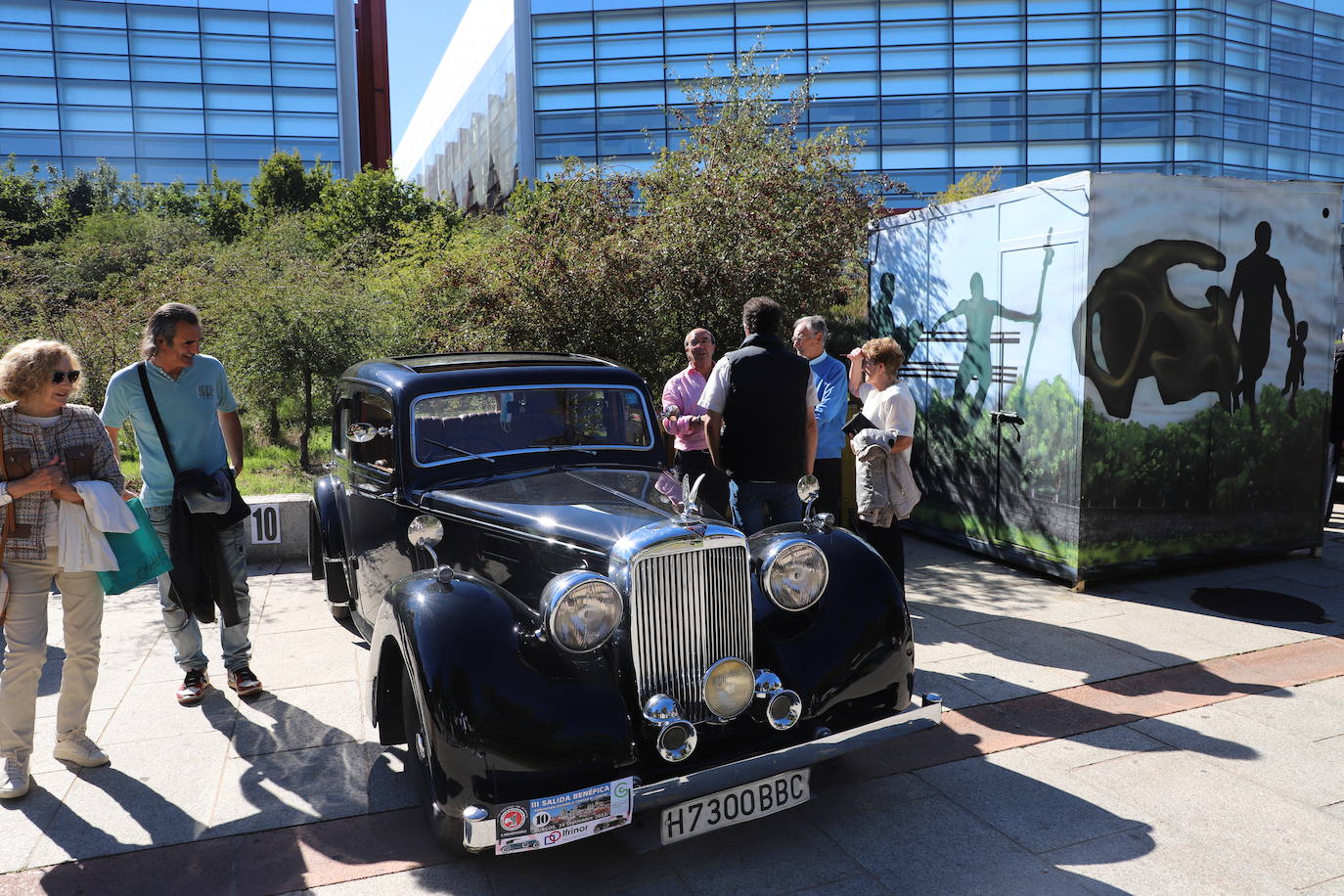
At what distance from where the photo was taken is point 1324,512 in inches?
292

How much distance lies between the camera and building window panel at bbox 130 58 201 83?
43156 millimetres

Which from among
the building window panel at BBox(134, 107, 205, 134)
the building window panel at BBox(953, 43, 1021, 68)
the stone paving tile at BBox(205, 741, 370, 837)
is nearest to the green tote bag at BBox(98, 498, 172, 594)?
the stone paving tile at BBox(205, 741, 370, 837)

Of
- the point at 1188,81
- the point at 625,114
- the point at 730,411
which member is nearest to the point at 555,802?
the point at 730,411

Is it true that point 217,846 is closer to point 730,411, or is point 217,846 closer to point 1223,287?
point 730,411

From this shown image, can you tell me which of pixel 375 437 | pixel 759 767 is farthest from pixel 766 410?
pixel 759 767

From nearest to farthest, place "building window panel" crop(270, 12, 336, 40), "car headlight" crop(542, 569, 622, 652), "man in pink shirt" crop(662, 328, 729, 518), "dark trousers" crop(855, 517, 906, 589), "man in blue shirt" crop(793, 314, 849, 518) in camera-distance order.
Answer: "car headlight" crop(542, 569, 622, 652) → "dark trousers" crop(855, 517, 906, 589) → "man in blue shirt" crop(793, 314, 849, 518) → "man in pink shirt" crop(662, 328, 729, 518) → "building window panel" crop(270, 12, 336, 40)

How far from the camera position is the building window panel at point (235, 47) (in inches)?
1719

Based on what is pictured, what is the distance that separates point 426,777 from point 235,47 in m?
50.3

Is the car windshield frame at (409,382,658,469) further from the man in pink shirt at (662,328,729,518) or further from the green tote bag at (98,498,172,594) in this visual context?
the man in pink shirt at (662,328,729,518)

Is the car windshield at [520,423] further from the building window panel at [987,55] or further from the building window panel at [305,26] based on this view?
the building window panel at [305,26]

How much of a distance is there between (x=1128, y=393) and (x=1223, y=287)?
1.15 metres

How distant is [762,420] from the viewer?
5023mm

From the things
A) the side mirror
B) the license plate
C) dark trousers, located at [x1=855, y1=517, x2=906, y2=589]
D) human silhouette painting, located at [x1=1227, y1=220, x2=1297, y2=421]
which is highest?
Result: human silhouette painting, located at [x1=1227, y1=220, x2=1297, y2=421]

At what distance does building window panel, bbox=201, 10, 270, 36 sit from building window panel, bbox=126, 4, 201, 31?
0.45 meters
